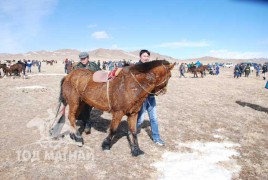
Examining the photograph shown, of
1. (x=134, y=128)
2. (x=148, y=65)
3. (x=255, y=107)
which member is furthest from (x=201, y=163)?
(x=255, y=107)

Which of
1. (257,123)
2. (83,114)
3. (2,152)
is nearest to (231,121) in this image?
(257,123)

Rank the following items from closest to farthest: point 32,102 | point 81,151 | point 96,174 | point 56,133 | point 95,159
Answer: point 96,174, point 95,159, point 81,151, point 56,133, point 32,102

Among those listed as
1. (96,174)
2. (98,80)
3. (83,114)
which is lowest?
(96,174)

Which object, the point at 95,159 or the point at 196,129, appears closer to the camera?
the point at 95,159

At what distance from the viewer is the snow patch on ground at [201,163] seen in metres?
4.41

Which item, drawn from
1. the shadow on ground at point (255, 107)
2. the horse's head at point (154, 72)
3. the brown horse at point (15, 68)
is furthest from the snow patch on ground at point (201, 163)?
the brown horse at point (15, 68)

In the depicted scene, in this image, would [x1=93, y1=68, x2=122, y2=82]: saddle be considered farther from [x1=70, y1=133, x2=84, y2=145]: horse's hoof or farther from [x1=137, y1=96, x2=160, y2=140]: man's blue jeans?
[x1=70, y1=133, x2=84, y2=145]: horse's hoof

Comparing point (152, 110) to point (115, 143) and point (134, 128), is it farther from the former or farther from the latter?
point (115, 143)

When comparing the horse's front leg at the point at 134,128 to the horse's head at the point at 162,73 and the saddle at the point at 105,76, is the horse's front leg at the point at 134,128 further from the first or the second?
the saddle at the point at 105,76

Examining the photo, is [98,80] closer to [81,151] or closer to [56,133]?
[81,151]

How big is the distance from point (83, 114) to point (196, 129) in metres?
3.66

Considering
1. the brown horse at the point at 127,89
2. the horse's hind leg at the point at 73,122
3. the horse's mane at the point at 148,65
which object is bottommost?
the horse's hind leg at the point at 73,122

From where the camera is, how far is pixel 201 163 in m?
4.93

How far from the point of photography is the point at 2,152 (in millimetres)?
5262
